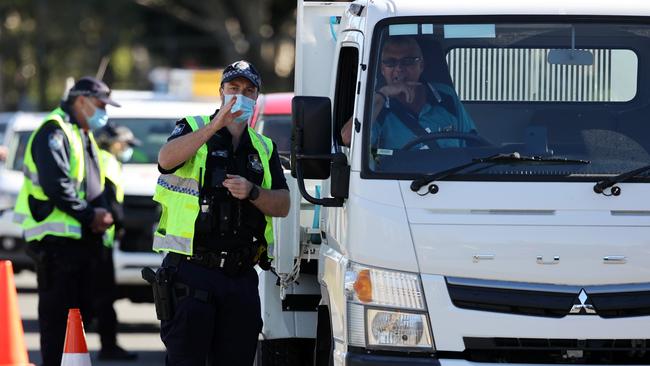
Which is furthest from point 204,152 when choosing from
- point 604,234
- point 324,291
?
point 604,234

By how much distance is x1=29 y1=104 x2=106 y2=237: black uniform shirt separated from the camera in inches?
364

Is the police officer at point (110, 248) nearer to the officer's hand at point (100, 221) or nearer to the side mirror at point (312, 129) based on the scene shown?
the officer's hand at point (100, 221)

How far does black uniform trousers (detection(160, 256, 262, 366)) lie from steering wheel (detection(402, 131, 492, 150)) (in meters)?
1.10

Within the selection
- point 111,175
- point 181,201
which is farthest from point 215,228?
point 111,175

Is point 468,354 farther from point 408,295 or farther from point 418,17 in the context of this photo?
point 418,17

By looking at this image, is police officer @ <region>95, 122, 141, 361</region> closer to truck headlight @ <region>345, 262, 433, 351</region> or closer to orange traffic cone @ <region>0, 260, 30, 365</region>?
orange traffic cone @ <region>0, 260, 30, 365</region>

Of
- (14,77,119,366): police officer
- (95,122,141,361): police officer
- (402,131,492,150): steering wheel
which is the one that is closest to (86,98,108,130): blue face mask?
(14,77,119,366): police officer

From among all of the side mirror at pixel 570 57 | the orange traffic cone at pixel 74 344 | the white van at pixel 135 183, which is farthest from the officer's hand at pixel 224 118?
the white van at pixel 135 183

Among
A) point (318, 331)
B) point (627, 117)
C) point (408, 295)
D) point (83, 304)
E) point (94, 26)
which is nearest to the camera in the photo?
point (408, 295)

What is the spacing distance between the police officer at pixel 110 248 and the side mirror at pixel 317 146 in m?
3.85

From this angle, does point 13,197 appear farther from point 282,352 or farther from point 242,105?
point 242,105

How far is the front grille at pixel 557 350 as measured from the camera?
5.77 m

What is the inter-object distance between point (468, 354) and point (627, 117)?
128 centimetres

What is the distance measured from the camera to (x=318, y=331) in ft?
22.0
